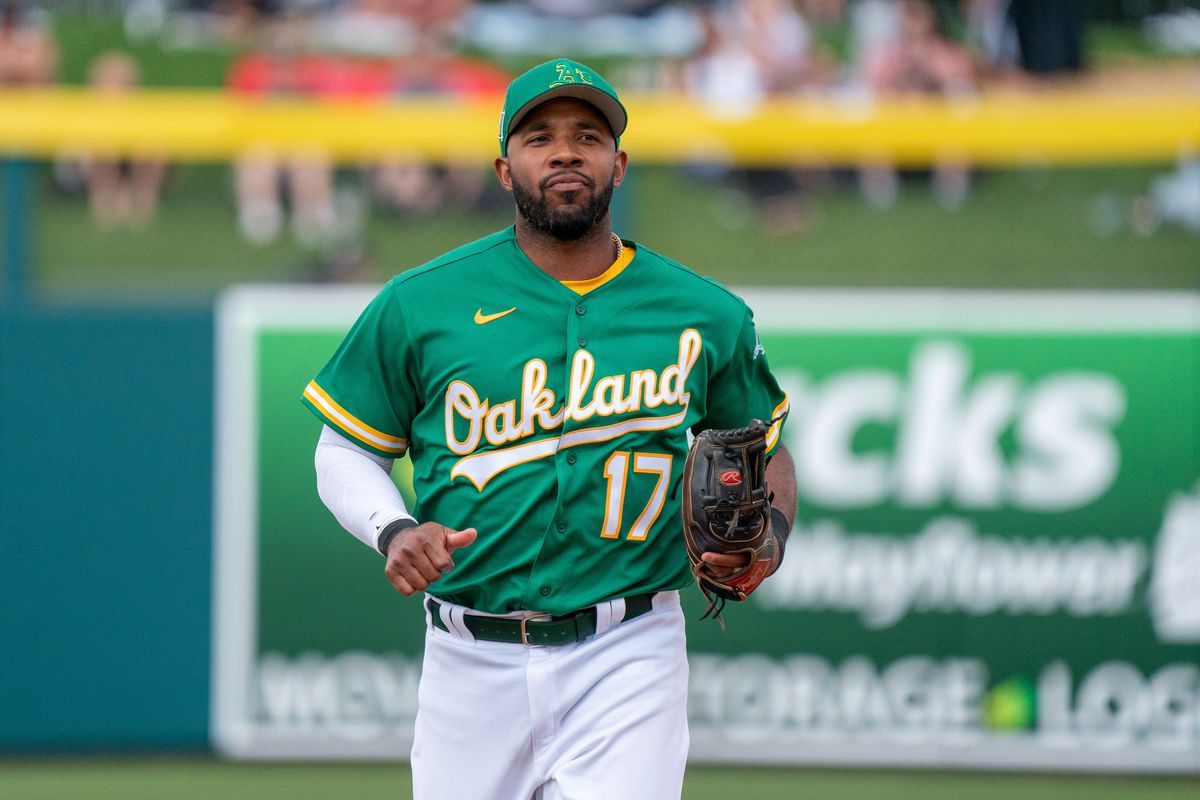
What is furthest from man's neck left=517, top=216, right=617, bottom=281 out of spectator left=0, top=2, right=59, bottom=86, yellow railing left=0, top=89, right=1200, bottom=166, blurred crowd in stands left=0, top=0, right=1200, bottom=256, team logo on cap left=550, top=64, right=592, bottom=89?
spectator left=0, top=2, right=59, bottom=86

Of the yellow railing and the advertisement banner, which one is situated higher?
the yellow railing

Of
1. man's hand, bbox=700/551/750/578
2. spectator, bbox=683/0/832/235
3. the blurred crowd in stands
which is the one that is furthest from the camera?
spectator, bbox=683/0/832/235

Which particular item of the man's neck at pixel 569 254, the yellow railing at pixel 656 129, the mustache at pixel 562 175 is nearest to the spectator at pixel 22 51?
the yellow railing at pixel 656 129

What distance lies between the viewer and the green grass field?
5.80 meters

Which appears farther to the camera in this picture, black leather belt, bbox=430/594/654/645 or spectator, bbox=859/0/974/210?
spectator, bbox=859/0/974/210

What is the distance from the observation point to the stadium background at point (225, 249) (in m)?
6.22

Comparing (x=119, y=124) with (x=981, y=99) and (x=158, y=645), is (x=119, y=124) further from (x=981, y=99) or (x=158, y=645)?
(x=981, y=99)

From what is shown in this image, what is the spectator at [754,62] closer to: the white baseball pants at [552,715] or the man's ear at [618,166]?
the man's ear at [618,166]

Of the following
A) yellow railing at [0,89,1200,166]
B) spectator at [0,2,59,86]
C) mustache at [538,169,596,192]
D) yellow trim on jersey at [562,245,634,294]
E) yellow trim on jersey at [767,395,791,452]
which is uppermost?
spectator at [0,2,59,86]

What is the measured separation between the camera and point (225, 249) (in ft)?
23.9

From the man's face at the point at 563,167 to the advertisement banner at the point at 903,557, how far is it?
313 centimetres

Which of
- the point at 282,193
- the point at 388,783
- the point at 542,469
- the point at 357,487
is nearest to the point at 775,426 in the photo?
the point at 542,469

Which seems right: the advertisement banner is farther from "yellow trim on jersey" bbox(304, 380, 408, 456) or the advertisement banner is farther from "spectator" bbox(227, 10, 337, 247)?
"yellow trim on jersey" bbox(304, 380, 408, 456)

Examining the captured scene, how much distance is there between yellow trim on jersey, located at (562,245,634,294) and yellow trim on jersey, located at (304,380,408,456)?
0.47 m
